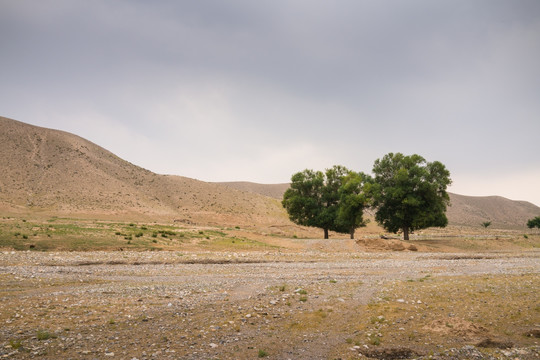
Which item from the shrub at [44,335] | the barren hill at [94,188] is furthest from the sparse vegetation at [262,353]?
the barren hill at [94,188]

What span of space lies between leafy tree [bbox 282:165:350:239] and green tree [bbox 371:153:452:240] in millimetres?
11152

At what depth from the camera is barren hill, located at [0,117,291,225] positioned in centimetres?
9069

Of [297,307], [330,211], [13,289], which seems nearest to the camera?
[297,307]

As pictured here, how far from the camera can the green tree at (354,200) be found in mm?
55281

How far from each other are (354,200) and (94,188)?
268 ft

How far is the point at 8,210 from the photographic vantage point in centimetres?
7350

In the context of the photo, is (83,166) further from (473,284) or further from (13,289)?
(473,284)

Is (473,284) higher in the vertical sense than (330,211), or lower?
lower

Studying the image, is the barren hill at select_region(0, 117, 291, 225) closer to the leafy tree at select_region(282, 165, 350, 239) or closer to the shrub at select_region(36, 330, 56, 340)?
the leafy tree at select_region(282, 165, 350, 239)

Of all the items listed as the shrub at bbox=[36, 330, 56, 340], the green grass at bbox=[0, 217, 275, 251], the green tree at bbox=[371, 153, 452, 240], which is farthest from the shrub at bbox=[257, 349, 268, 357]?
the green tree at bbox=[371, 153, 452, 240]

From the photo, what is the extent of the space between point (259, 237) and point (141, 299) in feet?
136

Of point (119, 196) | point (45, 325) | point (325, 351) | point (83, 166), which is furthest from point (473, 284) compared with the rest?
point (83, 166)

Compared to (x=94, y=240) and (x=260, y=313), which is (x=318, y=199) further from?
(x=260, y=313)

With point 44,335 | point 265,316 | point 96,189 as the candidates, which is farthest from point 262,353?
point 96,189
